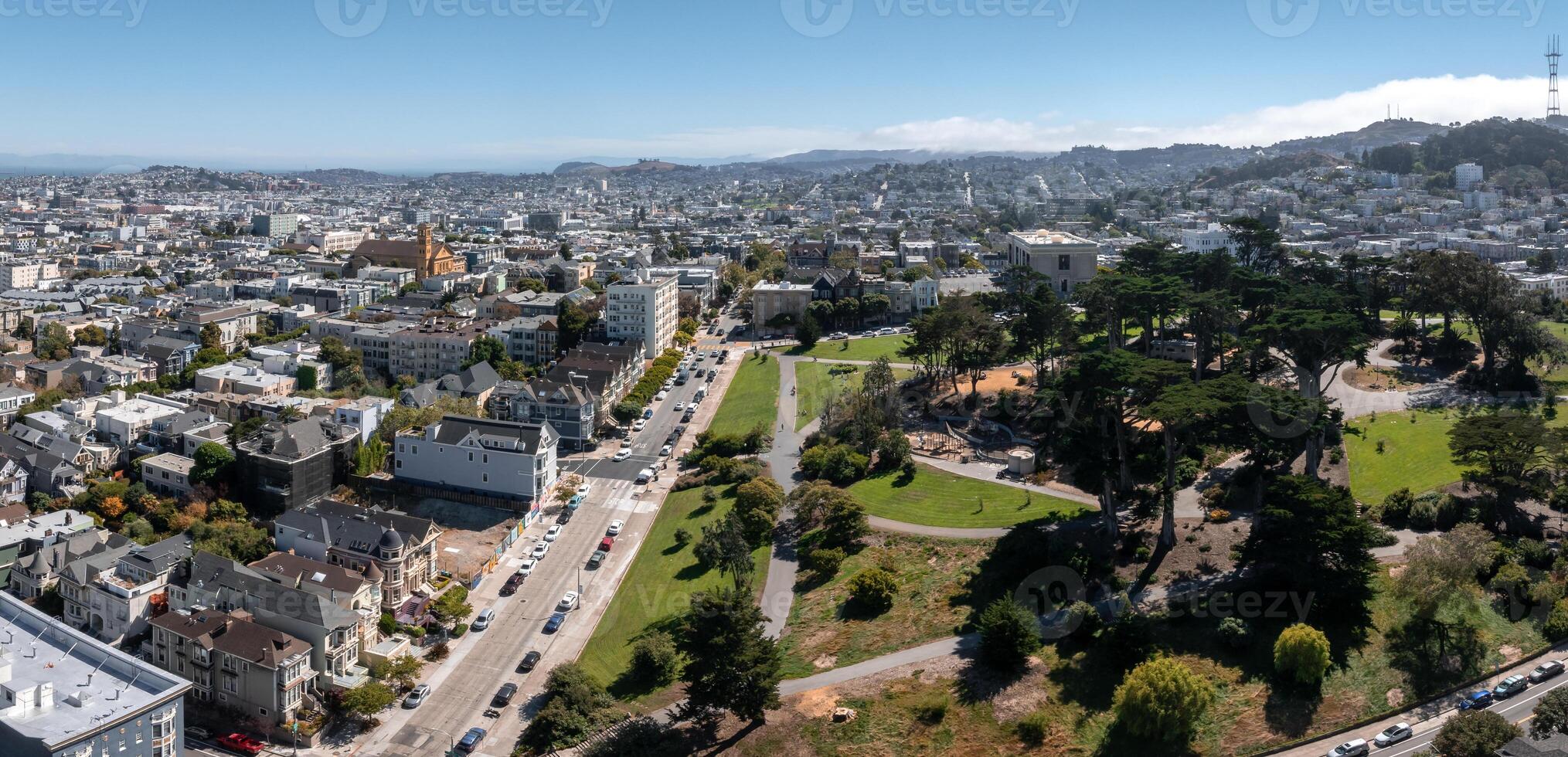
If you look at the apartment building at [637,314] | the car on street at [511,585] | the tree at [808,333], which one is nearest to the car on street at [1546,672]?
the car on street at [511,585]

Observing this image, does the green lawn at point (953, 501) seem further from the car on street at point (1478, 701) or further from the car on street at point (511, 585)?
the car on street at point (511, 585)

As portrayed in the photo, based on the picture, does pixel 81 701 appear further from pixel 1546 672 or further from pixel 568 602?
pixel 1546 672

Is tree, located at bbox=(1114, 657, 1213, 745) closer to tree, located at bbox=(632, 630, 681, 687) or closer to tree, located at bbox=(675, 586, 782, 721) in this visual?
tree, located at bbox=(675, 586, 782, 721)

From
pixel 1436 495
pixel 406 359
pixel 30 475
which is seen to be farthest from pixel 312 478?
pixel 1436 495

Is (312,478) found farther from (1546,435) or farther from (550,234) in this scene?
(550,234)

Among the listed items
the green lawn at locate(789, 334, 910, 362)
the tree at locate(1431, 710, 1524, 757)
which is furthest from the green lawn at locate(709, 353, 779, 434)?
the tree at locate(1431, 710, 1524, 757)

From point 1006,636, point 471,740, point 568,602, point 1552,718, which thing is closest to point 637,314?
point 568,602
